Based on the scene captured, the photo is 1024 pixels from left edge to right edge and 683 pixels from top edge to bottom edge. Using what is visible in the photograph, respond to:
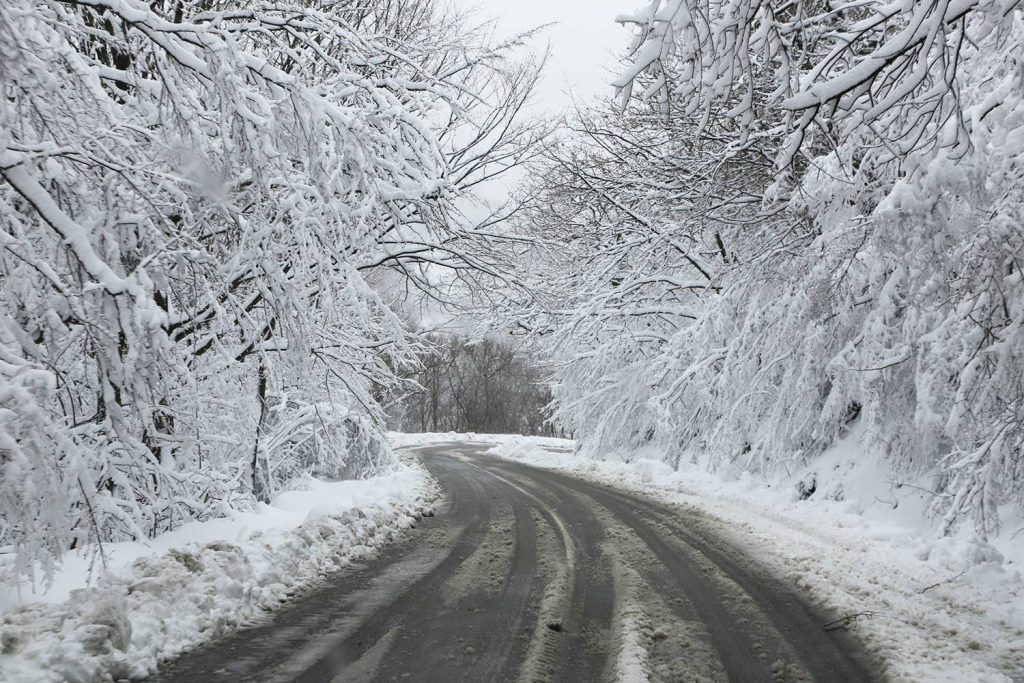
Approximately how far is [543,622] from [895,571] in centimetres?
411

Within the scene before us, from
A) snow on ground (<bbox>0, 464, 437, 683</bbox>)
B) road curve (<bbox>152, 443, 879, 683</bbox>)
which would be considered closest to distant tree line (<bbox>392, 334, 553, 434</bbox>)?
road curve (<bbox>152, 443, 879, 683</bbox>)

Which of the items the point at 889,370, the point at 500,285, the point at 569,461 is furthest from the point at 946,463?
the point at 569,461

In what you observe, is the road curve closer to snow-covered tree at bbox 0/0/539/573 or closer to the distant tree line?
snow-covered tree at bbox 0/0/539/573

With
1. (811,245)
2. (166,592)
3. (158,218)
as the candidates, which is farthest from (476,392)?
(158,218)

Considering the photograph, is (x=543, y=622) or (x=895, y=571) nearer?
(x=543, y=622)

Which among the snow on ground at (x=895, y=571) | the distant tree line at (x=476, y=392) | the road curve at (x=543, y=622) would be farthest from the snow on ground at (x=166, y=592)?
the distant tree line at (x=476, y=392)

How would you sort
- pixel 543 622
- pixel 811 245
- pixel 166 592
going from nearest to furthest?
pixel 166 592, pixel 543 622, pixel 811 245

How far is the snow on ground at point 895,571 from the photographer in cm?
443

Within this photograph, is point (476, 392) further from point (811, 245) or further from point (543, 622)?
point (543, 622)

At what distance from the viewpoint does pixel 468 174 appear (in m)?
8.57

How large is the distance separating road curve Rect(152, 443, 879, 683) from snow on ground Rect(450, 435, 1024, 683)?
1.09 feet

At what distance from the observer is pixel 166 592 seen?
15.0 ft

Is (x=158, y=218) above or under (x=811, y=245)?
under

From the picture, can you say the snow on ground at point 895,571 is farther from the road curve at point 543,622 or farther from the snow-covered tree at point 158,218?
the snow-covered tree at point 158,218
